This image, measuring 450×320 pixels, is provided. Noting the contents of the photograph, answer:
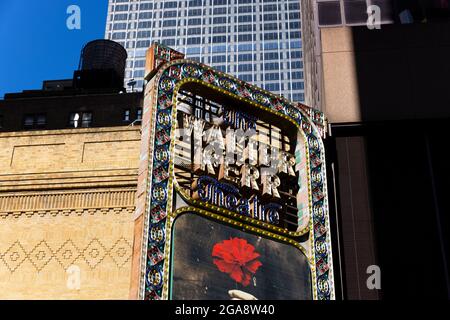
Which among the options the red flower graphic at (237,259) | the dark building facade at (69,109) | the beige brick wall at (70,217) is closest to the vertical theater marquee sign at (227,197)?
the red flower graphic at (237,259)

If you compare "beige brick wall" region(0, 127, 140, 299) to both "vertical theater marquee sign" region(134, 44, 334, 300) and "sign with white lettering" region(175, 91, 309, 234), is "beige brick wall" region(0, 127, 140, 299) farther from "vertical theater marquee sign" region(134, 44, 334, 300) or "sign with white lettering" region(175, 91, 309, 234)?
"vertical theater marquee sign" region(134, 44, 334, 300)

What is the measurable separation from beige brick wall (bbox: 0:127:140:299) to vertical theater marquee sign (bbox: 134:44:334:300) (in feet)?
34.3

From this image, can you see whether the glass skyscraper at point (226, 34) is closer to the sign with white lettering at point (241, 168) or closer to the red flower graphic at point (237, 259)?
the sign with white lettering at point (241, 168)

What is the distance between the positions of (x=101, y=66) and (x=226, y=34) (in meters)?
85.1

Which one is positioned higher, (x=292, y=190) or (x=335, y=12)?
(x=335, y=12)

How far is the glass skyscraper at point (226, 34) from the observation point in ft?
490

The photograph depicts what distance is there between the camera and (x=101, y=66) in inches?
2837

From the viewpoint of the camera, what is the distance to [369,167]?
2733 centimetres

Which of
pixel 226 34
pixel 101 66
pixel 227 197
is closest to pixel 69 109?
pixel 101 66

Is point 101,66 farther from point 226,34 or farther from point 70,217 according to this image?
point 226,34

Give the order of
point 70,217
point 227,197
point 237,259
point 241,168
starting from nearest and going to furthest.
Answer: point 237,259 → point 227,197 → point 241,168 → point 70,217
